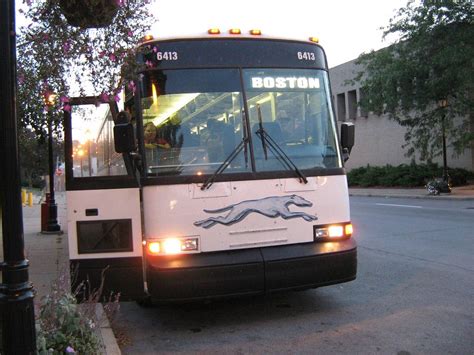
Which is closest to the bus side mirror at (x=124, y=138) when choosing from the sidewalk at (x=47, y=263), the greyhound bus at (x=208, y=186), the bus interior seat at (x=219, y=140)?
the greyhound bus at (x=208, y=186)

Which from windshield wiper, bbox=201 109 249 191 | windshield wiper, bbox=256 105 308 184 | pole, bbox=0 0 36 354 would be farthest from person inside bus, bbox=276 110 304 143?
pole, bbox=0 0 36 354

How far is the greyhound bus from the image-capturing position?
5.30 meters

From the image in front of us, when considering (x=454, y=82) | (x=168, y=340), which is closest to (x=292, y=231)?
(x=168, y=340)

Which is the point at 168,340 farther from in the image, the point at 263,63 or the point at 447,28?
the point at 447,28

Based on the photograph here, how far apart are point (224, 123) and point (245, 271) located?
1.58m

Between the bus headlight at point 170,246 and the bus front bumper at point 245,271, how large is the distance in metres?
0.05

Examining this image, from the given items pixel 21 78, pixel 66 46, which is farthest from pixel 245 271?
pixel 21 78

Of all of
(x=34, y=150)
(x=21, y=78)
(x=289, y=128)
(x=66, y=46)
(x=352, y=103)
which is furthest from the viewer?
(x=352, y=103)

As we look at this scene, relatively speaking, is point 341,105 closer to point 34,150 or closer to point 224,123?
point 34,150

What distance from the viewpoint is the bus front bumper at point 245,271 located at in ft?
17.1

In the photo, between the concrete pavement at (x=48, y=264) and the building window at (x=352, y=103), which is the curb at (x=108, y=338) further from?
the building window at (x=352, y=103)

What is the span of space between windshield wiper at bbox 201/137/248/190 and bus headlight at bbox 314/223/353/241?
3.91ft

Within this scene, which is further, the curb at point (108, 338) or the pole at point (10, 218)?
the curb at point (108, 338)

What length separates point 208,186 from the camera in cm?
535
